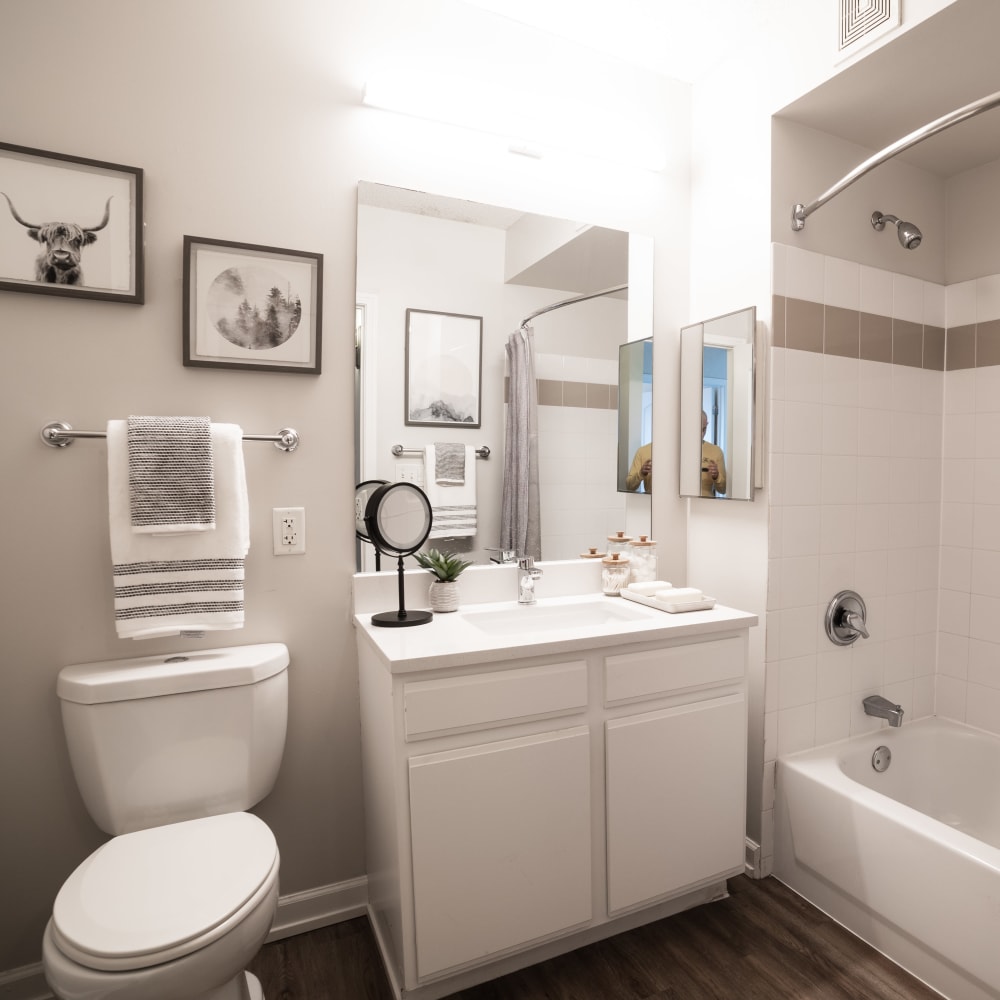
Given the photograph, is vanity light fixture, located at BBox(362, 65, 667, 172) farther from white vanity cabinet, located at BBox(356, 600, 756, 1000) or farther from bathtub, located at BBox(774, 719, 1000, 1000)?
bathtub, located at BBox(774, 719, 1000, 1000)

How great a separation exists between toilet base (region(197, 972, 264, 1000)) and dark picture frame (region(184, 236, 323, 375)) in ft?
4.47

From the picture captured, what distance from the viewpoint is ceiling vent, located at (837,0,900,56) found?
1519mm

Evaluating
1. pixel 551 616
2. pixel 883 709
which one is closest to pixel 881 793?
pixel 883 709

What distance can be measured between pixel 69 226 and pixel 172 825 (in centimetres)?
137

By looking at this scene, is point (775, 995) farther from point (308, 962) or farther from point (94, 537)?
point (94, 537)

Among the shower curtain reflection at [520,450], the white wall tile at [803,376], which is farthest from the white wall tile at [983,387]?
the shower curtain reflection at [520,450]

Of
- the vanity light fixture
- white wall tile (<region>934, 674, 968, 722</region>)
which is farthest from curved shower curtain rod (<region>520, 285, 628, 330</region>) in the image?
white wall tile (<region>934, 674, 968, 722</region>)

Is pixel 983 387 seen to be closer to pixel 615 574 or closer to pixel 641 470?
pixel 641 470

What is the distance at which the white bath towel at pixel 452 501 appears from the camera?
1.82m

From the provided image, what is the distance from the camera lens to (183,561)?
1.45 m

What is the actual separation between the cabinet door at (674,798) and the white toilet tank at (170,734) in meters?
0.86

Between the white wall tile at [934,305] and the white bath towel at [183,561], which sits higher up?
the white wall tile at [934,305]

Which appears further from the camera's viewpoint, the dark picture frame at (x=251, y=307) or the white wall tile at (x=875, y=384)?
the white wall tile at (x=875, y=384)

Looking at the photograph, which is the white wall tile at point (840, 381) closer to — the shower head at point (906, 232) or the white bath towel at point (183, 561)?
the shower head at point (906, 232)
